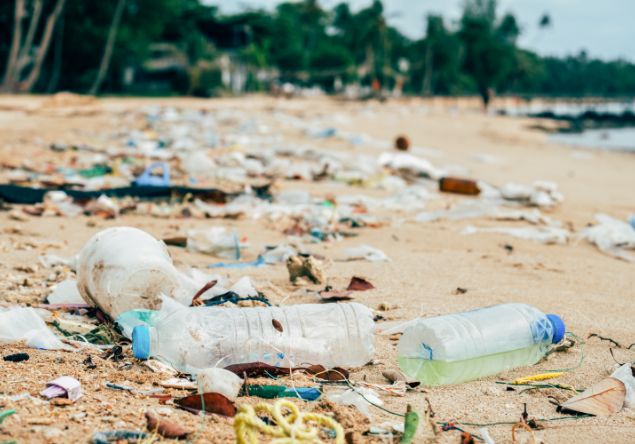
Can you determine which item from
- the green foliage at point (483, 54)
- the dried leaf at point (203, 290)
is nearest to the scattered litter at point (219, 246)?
the dried leaf at point (203, 290)

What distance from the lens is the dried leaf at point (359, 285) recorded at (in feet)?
8.34

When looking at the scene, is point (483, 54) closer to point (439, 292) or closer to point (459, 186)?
point (459, 186)

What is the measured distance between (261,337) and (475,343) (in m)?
0.73

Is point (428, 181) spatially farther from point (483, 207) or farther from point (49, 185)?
point (49, 185)

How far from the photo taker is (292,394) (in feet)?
5.25

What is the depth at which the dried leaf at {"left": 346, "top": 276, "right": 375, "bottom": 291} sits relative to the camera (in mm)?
2542

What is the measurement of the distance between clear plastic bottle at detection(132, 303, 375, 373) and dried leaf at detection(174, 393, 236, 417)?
139mm

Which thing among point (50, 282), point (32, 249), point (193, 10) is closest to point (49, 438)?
point (50, 282)

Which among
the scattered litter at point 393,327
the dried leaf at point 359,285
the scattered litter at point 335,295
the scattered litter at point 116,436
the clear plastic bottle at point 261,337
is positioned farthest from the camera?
the dried leaf at point 359,285

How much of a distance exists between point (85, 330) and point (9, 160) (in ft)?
14.4

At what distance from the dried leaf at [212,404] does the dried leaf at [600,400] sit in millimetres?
980

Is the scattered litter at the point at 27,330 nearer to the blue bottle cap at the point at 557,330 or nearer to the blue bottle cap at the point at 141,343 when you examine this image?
the blue bottle cap at the point at 141,343

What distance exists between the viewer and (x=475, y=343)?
184 cm

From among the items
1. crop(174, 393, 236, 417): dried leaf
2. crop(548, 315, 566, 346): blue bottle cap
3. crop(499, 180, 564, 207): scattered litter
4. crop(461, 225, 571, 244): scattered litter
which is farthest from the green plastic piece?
crop(499, 180, 564, 207): scattered litter
